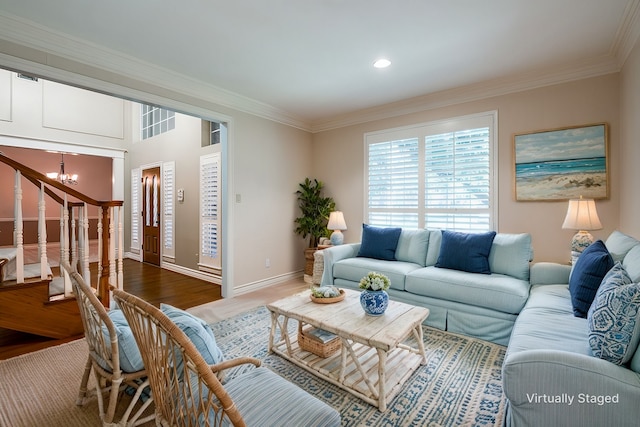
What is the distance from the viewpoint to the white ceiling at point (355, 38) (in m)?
2.25

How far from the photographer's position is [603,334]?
1330mm

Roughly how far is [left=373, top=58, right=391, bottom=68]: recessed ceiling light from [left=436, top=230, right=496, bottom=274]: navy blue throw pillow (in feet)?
6.36

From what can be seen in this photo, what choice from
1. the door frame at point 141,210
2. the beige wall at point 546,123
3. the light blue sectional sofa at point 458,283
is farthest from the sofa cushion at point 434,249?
the door frame at point 141,210

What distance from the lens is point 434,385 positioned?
2.03 m

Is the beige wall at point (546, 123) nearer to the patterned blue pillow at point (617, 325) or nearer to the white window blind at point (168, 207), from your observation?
the patterned blue pillow at point (617, 325)

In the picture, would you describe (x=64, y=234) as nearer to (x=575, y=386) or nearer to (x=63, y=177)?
(x=575, y=386)

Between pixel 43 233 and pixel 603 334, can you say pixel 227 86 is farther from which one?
pixel 603 334

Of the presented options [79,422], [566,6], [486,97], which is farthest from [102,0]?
[486,97]

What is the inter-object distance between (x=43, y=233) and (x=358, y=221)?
12.1 feet

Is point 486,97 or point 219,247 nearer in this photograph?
point 486,97

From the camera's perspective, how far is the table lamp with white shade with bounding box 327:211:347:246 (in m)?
4.54

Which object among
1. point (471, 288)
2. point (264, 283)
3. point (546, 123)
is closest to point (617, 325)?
point (471, 288)

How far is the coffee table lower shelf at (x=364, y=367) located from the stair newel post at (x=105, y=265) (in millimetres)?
1877

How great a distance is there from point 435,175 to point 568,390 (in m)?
3.07
